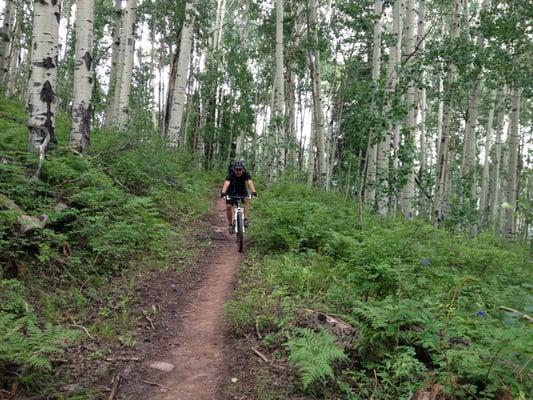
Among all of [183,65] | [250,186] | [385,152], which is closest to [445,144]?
[385,152]

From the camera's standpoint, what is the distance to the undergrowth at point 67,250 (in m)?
3.75

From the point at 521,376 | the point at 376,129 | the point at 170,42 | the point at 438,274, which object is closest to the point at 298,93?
the point at 170,42

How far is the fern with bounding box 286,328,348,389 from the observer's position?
343 centimetres

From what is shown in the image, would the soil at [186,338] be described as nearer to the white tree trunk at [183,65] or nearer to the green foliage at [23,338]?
the green foliage at [23,338]

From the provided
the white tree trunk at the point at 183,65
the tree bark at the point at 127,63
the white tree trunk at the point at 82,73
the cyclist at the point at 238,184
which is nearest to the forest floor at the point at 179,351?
the cyclist at the point at 238,184

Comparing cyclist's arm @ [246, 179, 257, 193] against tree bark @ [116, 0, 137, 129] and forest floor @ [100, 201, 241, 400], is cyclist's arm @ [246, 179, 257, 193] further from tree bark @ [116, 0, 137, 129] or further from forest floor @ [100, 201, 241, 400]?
tree bark @ [116, 0, 137, 129]

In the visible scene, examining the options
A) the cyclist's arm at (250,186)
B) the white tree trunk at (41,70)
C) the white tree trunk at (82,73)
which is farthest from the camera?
the cyclist's arm at (250,186)

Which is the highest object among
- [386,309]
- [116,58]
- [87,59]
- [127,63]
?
[116,58]

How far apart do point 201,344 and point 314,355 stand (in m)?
1.74

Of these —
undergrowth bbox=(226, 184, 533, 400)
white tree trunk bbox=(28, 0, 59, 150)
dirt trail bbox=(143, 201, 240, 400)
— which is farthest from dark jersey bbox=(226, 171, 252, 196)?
white tree trunk bbox=(28, 0, 59, 150)

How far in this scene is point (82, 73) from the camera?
8555 mm

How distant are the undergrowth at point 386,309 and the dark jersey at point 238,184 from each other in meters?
0.99

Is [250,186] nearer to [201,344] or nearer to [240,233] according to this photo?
[240,233]

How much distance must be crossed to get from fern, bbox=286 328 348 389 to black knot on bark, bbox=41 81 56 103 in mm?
5963
